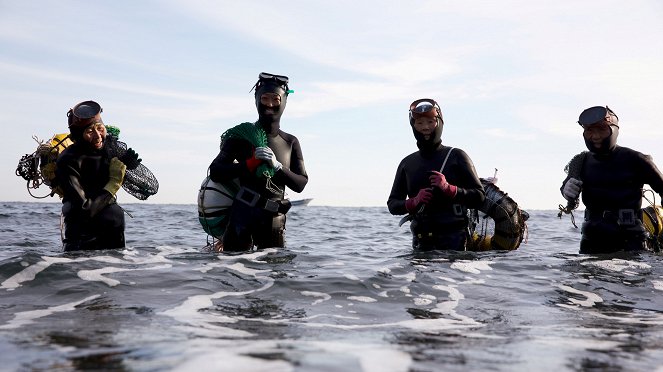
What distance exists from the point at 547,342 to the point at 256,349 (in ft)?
5.47

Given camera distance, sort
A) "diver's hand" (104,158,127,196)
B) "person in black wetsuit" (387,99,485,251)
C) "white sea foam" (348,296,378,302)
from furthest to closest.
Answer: "person in black wetsuit" (387,99,485,251)
"diver's hand" (104,158,127,196)
"white sea foam" (348,296,378,302)

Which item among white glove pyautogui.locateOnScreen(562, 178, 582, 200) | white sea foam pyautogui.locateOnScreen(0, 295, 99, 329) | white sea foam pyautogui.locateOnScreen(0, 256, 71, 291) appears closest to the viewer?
white sea foam pyautogui.locateOnScreen(0, 295, 99, 329)

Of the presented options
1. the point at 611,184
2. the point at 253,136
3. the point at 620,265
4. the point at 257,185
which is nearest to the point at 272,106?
the point at 253,136

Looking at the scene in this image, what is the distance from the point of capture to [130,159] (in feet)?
23.9

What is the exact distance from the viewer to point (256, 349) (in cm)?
317

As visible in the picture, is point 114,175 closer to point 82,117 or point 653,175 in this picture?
point 82,117

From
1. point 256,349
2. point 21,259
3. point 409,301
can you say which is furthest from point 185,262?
point 256,349

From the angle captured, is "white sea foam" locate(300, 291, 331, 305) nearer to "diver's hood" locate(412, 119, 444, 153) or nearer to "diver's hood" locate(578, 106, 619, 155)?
"diver's hood" locate(412, 119, 444, 153)

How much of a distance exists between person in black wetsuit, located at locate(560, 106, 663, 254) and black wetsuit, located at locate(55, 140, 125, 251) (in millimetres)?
5465

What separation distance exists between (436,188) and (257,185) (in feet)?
6.89

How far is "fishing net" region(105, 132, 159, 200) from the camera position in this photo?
284 inches

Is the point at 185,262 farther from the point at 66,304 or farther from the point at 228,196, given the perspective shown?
the point at 66,304

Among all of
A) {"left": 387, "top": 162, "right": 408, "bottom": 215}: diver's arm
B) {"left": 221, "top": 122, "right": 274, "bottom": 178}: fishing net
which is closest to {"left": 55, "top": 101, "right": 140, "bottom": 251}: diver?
{"left": 221, "top": 122, "right": 274, "bottom": 178}: fishing net

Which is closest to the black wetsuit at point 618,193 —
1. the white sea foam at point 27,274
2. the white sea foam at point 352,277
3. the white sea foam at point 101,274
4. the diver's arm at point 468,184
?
the diver's arm at point 468,184
